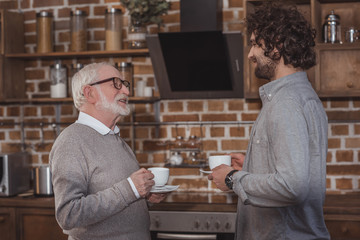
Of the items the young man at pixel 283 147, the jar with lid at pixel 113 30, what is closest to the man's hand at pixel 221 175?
the young man at pixel 283 147

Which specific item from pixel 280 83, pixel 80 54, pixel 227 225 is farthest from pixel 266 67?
pixel 80 54

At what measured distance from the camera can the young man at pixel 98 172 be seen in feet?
5.61

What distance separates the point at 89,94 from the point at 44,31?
1.67 m

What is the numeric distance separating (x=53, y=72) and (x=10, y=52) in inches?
15.8

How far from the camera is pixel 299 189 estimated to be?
1.42m

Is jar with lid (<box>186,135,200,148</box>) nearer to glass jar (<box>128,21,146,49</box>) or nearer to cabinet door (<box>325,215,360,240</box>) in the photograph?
glass jar (<box>128,21,146,49</box>)

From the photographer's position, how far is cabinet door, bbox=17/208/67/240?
3.05 m

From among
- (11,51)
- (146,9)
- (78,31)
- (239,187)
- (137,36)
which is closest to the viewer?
(239,187)

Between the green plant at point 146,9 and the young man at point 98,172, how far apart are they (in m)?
1.22

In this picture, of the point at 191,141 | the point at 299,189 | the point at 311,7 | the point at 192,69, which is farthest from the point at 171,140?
the point at 299,189

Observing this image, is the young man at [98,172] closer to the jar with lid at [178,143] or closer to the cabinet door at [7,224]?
the jar with lid at [178,143]

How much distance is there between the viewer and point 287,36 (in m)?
1.60

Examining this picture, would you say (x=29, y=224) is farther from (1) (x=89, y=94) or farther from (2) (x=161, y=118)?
(1) (x=89, y=94)

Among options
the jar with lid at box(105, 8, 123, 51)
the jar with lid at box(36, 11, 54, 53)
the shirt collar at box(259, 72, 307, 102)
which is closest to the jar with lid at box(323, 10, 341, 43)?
the jar with lid at box(105, 8, 123, 51)
